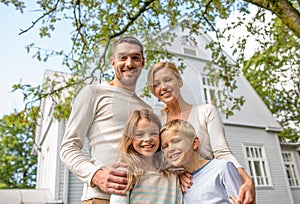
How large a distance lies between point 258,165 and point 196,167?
968 centimetres

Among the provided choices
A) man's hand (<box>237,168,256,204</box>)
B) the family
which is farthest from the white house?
man's hand (<box>237,168,256,204</box>)

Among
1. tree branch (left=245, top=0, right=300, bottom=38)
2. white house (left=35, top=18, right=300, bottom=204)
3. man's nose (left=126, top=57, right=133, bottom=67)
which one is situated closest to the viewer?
man's nose (left=126, top=57, right=133, bottom=67)

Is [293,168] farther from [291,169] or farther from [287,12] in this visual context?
[287,12]

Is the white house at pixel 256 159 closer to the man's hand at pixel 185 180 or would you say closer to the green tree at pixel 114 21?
the green tree at pixel 114 21

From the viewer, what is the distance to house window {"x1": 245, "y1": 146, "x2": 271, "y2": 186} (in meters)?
9.34

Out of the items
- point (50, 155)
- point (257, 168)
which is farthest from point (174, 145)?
point (257, 168)

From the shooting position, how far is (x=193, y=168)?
94 cm

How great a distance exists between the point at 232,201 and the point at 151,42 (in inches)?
30.2

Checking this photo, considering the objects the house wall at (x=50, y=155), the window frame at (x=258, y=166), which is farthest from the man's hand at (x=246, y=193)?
the window frame at (x=258, y=166)

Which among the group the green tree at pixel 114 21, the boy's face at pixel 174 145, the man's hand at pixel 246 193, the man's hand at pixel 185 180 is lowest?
the man's hand at pixel 246 193

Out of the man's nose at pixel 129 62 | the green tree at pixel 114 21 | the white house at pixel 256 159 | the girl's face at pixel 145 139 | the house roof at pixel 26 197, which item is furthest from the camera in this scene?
the house roof at pixel 26 197

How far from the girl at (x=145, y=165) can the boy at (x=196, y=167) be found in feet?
0.11

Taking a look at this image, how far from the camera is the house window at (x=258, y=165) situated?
30.7ft

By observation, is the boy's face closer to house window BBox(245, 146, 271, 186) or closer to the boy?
the boy
